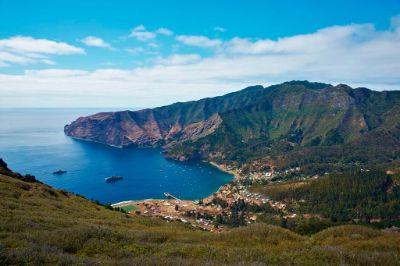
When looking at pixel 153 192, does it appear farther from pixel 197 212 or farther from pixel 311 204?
pixel 311 204

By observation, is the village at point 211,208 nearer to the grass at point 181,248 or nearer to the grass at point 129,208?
the grass at point 129,208

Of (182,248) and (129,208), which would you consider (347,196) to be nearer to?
(129,208)

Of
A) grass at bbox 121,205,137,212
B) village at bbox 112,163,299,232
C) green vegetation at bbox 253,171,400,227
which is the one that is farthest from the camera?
green vegetation at bbox 253,171,400,227

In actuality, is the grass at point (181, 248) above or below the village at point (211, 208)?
above

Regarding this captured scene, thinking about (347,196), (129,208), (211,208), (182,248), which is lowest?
(211,208)

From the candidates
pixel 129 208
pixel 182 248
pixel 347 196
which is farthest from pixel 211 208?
pixel 182 248

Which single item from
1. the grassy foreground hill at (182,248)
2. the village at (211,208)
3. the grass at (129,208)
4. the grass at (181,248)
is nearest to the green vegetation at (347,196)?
the village at (211,208)

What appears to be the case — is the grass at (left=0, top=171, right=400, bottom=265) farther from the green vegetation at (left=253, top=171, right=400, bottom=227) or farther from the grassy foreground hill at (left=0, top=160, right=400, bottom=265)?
the green vegetation at (left=253, top=171, right=400, bottom=227)

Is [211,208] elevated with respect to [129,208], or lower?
lower

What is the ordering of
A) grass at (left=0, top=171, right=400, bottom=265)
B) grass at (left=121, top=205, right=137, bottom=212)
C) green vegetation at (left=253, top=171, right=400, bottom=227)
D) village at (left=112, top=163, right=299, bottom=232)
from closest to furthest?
grass at (left=0, top=171, right=400, bottom=265) → village at (left=112, top=163, right=299, bottom=232) → grass at (left=121, top=205, right=137, bottom=212) → green vegetation at (left=253, top=171, right=400, bottom=227)

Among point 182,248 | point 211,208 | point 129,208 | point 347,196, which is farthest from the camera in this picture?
point 347,196

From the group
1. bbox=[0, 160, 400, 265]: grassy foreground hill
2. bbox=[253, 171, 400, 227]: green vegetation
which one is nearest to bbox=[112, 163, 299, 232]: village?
bbox=[253, 171, 400, 227]: green vegetation

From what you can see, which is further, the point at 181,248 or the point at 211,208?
the point at 211,208
